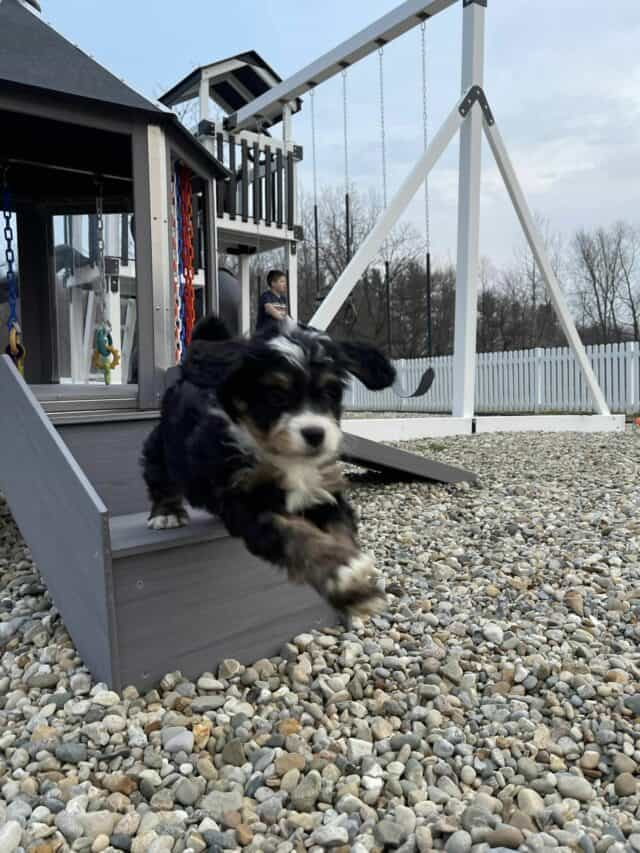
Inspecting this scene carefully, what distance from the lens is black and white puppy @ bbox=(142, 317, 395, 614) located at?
7.43 feet

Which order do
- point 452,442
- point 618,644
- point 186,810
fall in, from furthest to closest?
point 452,442 < point 618,644 < point 186,810

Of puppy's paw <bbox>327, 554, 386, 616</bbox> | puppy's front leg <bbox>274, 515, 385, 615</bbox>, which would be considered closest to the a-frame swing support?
puppy's front leg <bbox>274, 515, 385, 615</bbox>

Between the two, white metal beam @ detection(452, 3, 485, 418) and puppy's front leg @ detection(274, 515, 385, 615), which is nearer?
puppy's front leg @ detection(274, 515, 385, 615)

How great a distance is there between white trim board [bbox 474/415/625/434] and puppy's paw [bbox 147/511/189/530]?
25.5 feet

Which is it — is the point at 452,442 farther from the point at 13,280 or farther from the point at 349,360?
the point at 349,360

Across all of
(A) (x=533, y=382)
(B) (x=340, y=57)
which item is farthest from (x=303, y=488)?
(A) (x=533, y=382)

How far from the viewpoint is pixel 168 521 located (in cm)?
302

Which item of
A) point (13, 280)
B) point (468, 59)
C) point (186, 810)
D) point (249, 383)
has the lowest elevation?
point (186, 810)

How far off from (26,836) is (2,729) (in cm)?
63

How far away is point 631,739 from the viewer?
2.32 metres

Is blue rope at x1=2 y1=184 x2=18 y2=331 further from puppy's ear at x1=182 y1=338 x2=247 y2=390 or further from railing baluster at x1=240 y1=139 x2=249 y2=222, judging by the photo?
puppy's ear at x1=182 y1=338 x2=247 y2=390

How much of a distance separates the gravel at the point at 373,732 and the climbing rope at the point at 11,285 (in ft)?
11.5

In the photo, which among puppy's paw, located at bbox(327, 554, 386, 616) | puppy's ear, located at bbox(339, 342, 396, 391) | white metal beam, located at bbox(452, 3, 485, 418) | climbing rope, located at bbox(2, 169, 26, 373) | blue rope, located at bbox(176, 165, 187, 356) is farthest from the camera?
white metal beam, located at bbox(452, 3, 485, 418)

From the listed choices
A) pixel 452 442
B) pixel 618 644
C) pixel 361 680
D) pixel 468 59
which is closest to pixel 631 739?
pixel 618 644
